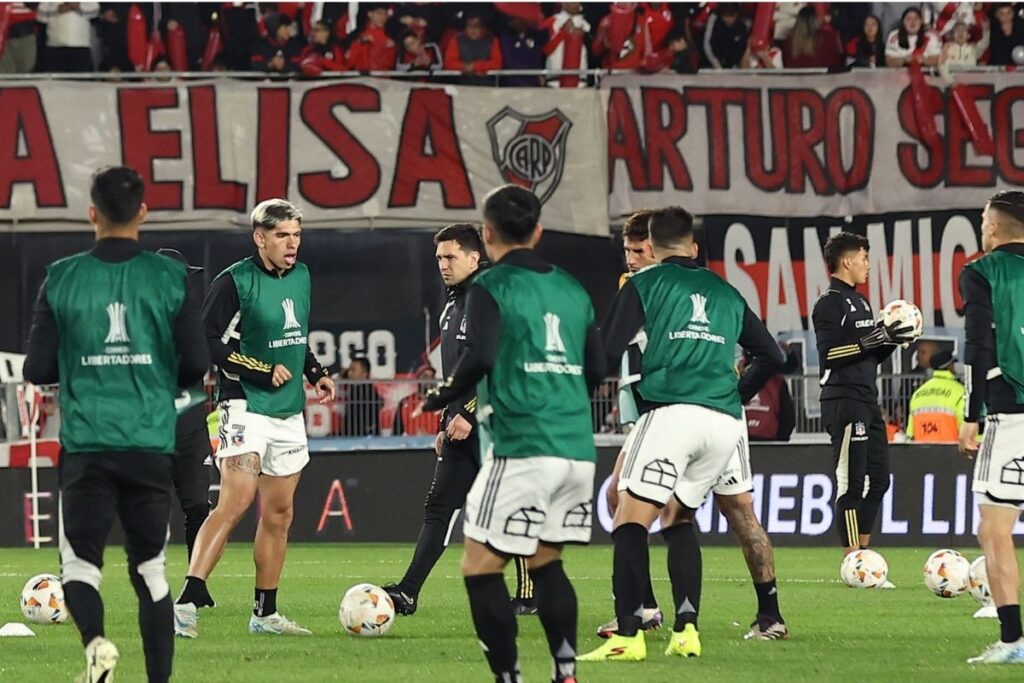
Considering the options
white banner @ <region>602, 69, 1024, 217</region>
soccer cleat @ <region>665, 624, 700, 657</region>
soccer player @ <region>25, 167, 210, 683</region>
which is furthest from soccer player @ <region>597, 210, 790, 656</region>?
white banner @ <region>602, 69, 1024, 217</region>

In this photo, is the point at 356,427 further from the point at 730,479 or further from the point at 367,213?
the point at 730,479

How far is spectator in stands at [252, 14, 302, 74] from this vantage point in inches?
862

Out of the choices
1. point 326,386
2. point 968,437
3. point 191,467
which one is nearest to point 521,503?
point 968,437

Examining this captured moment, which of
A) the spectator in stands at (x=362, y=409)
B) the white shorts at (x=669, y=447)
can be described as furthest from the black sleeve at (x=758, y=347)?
the spectator in stands at (x=362, y=409)

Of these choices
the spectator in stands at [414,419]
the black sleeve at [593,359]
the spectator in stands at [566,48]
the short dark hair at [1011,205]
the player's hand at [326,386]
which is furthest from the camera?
the spectator in stands at [566,48]

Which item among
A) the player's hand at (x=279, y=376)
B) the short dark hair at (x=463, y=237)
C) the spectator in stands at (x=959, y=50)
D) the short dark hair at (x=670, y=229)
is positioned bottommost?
the player's hand at (x=279, y=376)

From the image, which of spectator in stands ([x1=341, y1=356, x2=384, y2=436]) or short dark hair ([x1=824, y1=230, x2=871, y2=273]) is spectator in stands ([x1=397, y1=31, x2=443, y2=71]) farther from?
short dark hair ([x1=824, y1=230, x2=871, y2=273])

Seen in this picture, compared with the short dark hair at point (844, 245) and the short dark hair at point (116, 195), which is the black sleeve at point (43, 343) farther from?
the short dark hair at point (844, 245)

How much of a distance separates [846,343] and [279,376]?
16.5 ft

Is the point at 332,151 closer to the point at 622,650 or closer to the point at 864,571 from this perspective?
the point at 864,571

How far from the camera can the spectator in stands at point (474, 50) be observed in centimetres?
2208

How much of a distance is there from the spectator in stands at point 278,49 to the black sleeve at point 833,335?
1024cm

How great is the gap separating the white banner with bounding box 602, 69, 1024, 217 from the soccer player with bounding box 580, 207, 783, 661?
1324cm

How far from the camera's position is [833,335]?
43.2 ft
